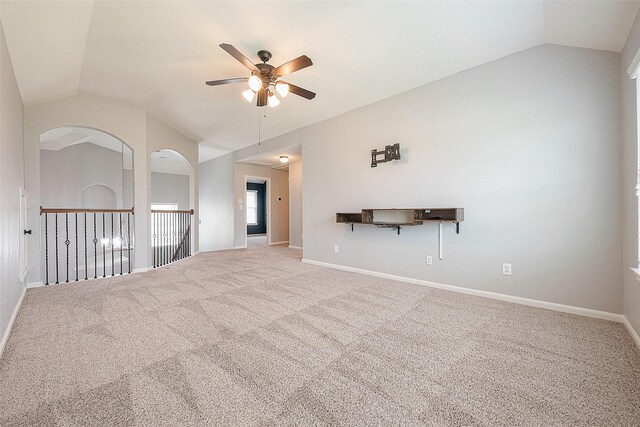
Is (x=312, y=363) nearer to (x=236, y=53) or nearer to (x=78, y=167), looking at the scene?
(x=236, y=53)

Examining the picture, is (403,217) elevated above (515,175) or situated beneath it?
situated beneath

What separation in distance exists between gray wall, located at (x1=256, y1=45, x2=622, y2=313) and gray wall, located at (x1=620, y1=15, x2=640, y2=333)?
108 mm

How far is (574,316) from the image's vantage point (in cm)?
249

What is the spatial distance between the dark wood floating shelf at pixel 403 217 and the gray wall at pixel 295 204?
10.1 ft

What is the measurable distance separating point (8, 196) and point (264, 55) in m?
2.78

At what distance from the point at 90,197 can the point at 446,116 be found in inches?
383

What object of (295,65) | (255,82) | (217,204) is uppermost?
(295,65)

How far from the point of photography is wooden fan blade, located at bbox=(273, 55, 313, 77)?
2496 mm

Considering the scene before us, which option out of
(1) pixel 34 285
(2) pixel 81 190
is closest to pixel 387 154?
(1) pixel 34 285

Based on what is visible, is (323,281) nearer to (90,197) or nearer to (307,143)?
(307,143)

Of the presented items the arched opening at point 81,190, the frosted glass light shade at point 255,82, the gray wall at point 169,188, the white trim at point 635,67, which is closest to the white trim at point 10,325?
the frosted glass light shade at point 255,82

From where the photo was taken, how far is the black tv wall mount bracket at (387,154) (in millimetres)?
3756

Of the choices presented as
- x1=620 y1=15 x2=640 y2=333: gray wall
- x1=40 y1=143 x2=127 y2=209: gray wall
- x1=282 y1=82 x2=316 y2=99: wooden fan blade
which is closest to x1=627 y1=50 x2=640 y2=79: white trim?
x1=620 y1=15 x2=640 y2=333: gray wall

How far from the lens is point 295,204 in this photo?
24.4 ft
